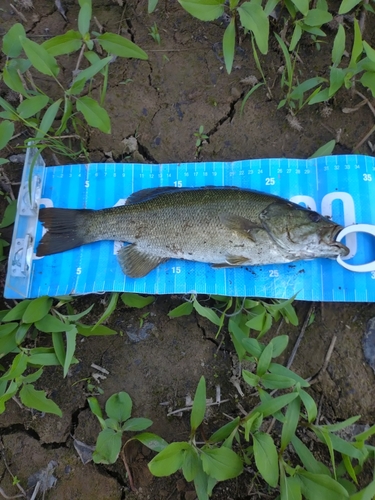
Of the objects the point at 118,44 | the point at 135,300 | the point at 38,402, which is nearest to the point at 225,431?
the point at 135,300

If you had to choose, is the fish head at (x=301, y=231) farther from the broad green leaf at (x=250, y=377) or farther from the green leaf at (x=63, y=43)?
the green leaf at (x=63, y=43)

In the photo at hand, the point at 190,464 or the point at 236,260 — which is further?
the point at 236,260

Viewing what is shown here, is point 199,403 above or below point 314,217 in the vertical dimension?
below

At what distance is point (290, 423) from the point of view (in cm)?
313

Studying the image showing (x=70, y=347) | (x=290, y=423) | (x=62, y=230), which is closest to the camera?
(x=290, y=423)

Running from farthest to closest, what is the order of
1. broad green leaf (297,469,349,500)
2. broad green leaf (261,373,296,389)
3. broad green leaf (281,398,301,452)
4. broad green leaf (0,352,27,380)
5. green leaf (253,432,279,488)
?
broad green leaf (0,352,27,380)
broad green leaf (261,373,296,389)
broad green leaf (281,398,301,452)
green leaf (253,432,279,488)
broad green leaf (297,469,349,500)

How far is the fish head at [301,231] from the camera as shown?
372 cm

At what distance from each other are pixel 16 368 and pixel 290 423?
238 cm

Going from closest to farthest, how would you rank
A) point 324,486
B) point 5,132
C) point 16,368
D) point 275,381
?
point 324,486, point 275,381, point 16,368, point 5,132

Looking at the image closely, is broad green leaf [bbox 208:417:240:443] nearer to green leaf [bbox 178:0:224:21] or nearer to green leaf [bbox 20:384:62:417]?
green leaf [bbox 20:384:62:417]

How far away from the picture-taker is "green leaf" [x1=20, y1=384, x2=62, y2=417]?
132 inches

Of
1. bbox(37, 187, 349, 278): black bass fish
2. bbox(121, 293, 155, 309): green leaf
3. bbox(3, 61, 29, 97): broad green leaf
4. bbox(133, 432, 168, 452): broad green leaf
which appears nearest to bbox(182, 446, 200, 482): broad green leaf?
bbox(133, 432, 168, 452): broad green leaf

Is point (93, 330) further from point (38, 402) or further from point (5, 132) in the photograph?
point (5, 132)

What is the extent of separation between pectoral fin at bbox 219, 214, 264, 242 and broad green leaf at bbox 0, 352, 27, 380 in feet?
7.39
